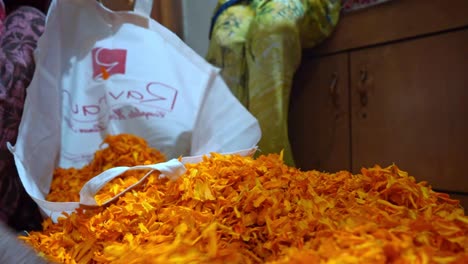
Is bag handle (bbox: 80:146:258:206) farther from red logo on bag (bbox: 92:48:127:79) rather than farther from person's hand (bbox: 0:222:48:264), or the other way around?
red logo on bag (bbox: 92:48:127:79)

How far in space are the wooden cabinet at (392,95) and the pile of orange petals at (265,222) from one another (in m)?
0.45

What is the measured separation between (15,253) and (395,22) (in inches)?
34.5

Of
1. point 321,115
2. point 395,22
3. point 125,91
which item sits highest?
point 395,22

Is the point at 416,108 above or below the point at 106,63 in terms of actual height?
below

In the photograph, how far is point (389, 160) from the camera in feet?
2.93

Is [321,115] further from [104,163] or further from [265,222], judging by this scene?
[265,222]

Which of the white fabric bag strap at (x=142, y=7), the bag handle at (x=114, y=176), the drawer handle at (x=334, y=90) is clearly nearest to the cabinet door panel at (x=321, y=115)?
the drawer handle at (x=334, y=90)

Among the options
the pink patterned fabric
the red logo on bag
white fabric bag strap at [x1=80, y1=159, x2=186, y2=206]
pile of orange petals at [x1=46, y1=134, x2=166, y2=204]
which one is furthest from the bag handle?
the red logo on bag

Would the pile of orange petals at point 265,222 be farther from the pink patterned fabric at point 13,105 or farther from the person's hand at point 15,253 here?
the pink patterned fabric at point 13,105

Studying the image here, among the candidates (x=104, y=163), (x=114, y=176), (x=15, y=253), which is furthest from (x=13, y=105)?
(x=15, y=253)

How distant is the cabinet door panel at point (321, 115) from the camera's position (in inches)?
38.7

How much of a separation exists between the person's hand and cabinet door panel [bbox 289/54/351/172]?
2.73ft

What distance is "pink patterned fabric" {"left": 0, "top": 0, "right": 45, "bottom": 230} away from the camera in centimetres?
65

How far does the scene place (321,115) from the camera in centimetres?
103
